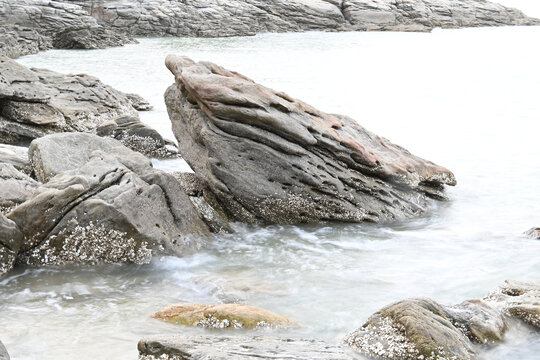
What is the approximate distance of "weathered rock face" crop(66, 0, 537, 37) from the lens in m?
43.1

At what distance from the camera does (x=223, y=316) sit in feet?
17.4

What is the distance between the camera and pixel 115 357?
477 centimetres

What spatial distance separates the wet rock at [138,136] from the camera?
1146 centimetres

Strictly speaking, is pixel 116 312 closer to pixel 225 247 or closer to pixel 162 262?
pixel 162 262

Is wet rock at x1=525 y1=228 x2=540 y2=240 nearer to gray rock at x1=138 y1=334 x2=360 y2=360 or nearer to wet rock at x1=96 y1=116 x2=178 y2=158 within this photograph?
gray rock at x1=138 y1=334 x2=360 y2=360

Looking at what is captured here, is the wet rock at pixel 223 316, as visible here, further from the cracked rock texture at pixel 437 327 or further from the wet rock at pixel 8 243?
the wet rock at pixel 8 243

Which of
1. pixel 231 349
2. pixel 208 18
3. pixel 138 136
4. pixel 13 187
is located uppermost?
pixel 231 349

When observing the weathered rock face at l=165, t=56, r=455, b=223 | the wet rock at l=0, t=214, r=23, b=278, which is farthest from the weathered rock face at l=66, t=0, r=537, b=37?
the wet rock at l=0, t=214, r=23, b=278

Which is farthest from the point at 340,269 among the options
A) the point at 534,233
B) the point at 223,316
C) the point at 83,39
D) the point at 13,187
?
the point at 83,39

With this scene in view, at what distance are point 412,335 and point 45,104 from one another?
991 cm

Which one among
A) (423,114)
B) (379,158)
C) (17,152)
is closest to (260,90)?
(379,158)

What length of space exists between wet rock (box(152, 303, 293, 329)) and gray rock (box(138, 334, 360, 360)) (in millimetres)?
802

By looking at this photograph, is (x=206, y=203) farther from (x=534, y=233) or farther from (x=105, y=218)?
(x=534, y=233)

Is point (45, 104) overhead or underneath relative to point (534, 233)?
underneath
